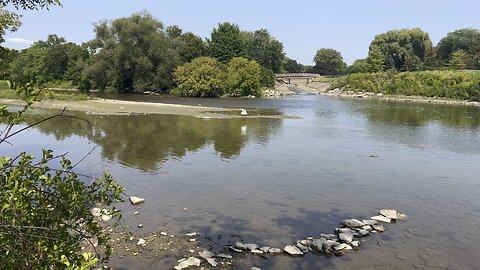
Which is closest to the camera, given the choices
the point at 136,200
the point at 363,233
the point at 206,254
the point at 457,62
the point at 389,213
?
the point at 206,254

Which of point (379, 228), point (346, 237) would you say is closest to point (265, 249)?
point (346, 237)

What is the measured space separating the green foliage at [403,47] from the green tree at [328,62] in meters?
37.2

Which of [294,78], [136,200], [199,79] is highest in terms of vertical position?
[294,78]

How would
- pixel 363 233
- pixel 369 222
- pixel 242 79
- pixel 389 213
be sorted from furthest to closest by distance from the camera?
pixel 242 79
pixel 389 213
pixel 369 222
pixel 363 233

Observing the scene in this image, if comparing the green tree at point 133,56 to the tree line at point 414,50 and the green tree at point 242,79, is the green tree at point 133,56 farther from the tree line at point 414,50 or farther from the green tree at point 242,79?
the tree line at point 414,50

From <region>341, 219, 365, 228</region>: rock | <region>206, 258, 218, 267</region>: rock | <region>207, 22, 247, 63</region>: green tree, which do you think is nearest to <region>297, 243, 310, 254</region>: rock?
<region>341, 219, 365, 228</region>: rock

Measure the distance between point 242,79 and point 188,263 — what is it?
248ft

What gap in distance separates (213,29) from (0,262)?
355 ft

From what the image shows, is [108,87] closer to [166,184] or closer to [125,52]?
[125,52]

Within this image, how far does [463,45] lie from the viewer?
127938 millimetres

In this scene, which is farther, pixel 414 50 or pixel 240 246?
pixel 414 50

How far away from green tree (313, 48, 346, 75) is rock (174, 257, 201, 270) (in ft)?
559

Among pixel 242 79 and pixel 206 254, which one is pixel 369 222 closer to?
pixel 206 254

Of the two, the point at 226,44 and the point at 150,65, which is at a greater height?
the point at 226,44
